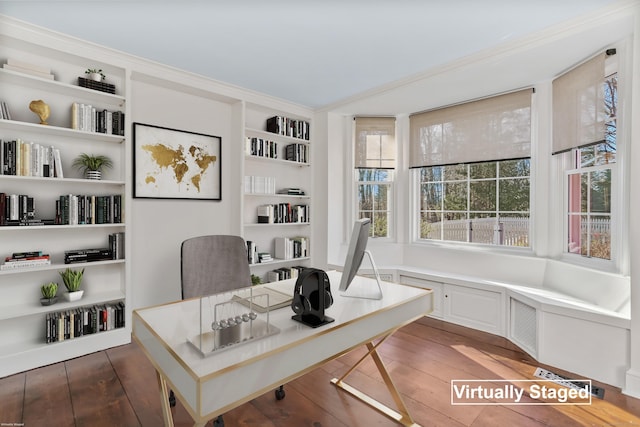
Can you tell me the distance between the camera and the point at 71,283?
253 cm

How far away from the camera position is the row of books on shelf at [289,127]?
3941 millimetres

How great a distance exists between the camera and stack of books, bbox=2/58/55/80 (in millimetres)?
2277

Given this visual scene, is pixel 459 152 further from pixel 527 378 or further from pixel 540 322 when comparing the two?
pixel 527 378

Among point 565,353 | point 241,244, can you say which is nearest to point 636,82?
point 565,353

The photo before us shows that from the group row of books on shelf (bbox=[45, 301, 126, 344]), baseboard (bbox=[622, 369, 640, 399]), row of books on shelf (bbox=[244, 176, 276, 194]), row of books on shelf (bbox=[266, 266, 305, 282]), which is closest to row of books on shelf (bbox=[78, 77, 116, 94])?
row of books on shelf (bbox=[244, 176, 276, 194])

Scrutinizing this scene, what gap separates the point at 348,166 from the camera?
4242 millimetres

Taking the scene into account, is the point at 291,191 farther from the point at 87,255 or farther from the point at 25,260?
the point at 25,260

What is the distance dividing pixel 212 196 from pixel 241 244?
4.16 feet

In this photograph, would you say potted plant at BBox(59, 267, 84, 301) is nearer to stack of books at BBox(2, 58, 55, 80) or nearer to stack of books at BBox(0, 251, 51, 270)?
stack of books at BBox(0, 251, 51, 270)

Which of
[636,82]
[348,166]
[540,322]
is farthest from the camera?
[348,166]

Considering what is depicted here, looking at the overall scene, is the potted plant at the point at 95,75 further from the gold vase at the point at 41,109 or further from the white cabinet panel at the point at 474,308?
the white cabinet panel at the point at 474,308

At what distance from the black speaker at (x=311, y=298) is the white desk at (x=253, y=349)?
5cm

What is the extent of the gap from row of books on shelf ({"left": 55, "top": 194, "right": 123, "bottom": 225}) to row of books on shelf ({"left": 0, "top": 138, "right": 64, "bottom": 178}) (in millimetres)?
223

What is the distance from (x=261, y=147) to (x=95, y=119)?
168 centimetres
